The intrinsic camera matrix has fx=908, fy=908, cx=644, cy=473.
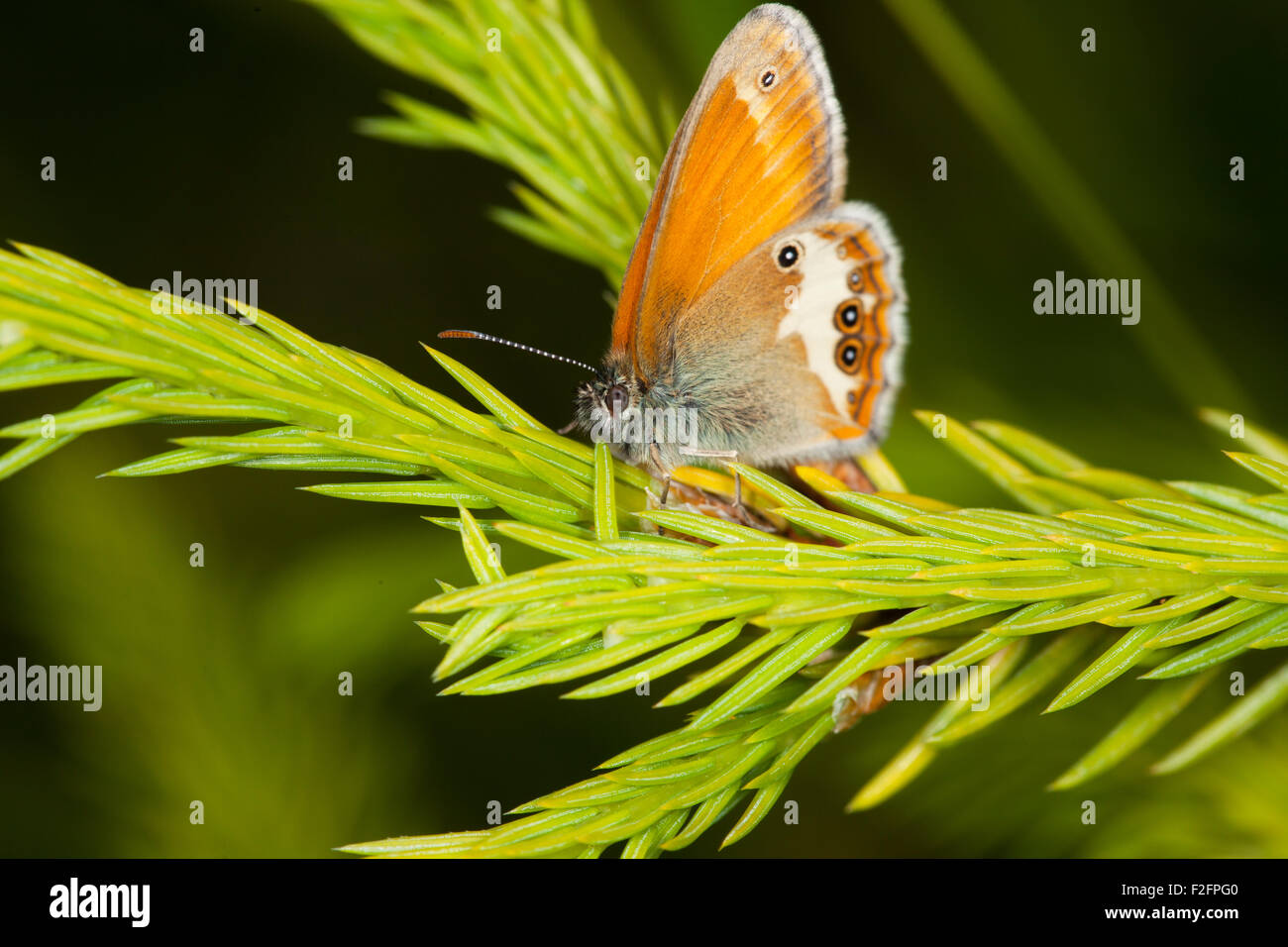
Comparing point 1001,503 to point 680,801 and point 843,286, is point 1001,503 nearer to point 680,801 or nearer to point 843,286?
point 843,286

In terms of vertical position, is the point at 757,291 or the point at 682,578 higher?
the point at 757,291

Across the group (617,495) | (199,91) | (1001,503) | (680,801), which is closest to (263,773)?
(617,495)

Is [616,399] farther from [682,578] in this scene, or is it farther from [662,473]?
[682,578]

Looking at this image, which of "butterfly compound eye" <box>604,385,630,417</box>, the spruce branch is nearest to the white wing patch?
"butterfly compound eye" <box>604,385,630,417</box>

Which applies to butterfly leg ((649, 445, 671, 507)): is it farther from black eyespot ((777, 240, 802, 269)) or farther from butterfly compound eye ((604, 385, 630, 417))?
black eyespot ((777, 240, 802, 269))

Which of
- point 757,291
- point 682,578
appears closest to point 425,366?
point 757,291

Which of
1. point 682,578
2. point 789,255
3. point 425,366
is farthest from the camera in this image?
point 425,366

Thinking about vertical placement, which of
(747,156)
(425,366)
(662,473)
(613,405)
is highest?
(747,156)

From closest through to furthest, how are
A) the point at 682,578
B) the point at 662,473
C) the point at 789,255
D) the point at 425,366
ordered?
the point at 682,578 → the point at 662,473 → the point at 789,255 → the point at 425,366

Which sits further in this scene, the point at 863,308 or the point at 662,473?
the point at 863,308
